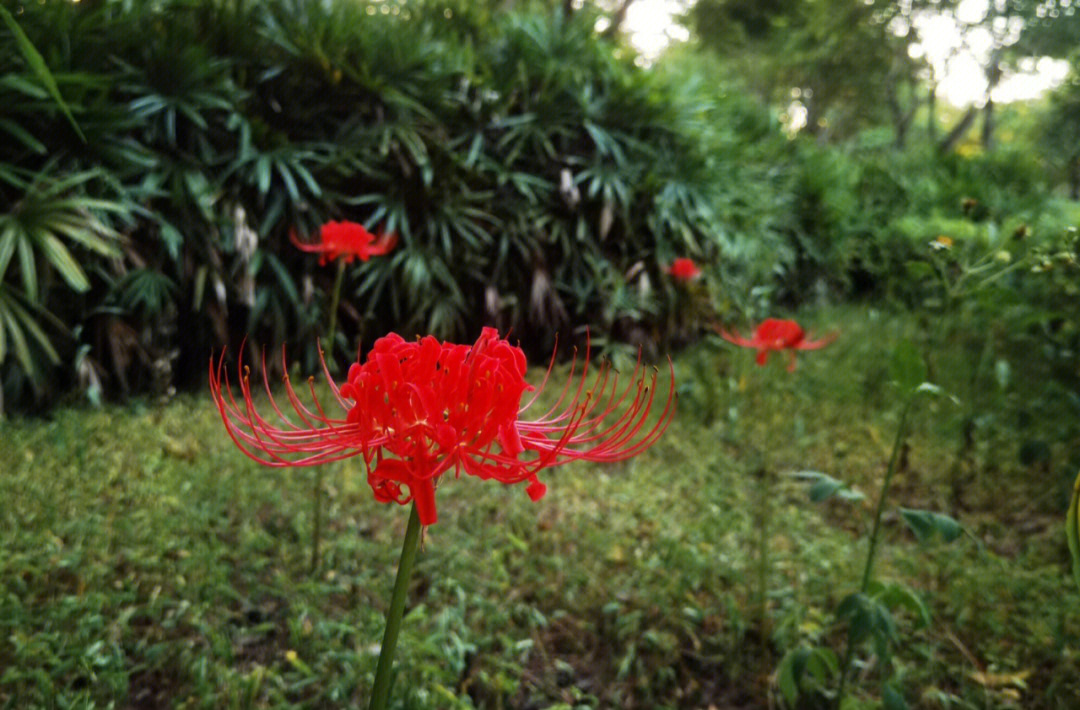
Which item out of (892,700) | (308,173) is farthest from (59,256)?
(892,700)

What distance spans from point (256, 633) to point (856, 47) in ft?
29.0

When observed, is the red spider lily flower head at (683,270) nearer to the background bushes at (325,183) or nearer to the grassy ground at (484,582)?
the background bushes at (325,183)

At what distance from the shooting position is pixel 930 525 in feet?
3.52

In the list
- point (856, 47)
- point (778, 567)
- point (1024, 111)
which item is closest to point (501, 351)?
point (778, 567)

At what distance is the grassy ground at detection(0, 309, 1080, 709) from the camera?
1243 mm

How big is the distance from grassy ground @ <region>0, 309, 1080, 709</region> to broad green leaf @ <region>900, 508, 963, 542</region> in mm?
79

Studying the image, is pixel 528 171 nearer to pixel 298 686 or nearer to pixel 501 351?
pixel 298 686

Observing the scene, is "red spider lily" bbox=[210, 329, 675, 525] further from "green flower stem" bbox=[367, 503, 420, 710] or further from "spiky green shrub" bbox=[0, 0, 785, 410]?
"spiky green shrub" bbox=[0, 0, 785, 410]

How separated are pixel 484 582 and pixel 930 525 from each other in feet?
3.10

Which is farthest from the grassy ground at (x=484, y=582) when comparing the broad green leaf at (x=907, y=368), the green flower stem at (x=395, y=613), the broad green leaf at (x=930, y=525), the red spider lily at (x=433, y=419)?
the red spider lily at (x=433, y=419)

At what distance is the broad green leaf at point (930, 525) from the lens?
1038 millimetres

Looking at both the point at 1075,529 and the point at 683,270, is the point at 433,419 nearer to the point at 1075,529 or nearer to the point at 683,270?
the point at 1075,529

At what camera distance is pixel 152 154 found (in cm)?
241

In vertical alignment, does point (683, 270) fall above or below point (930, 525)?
above
